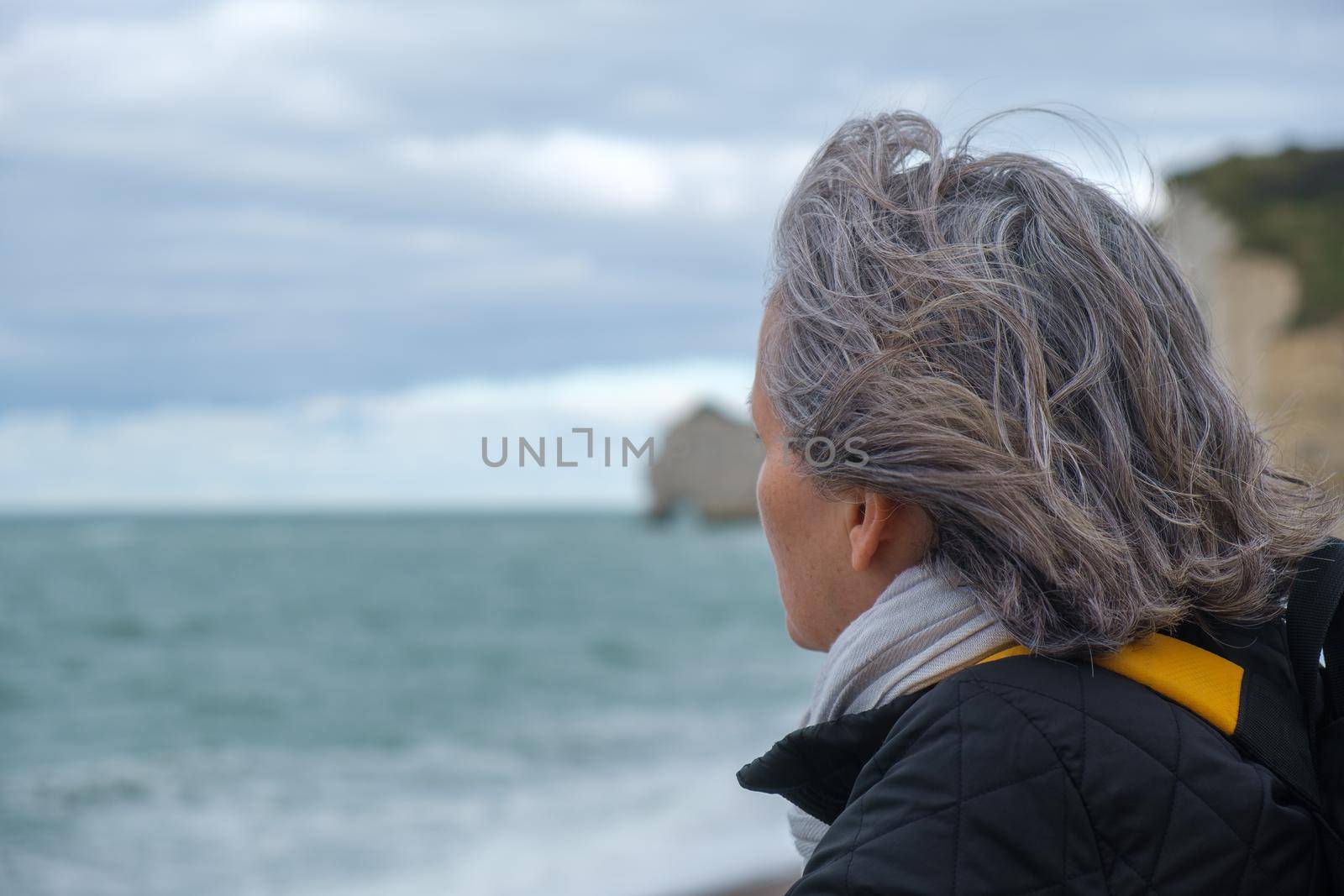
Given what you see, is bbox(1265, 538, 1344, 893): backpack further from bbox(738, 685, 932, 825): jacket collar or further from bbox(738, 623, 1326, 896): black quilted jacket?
bbox(738, 685, 932, 825): jacket collar

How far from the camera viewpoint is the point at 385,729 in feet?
41.7

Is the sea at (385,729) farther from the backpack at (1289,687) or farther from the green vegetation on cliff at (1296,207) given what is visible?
the green vegetation on cliff at (1296,207)

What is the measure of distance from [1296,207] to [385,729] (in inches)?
643

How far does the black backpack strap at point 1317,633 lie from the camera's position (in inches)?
32.3

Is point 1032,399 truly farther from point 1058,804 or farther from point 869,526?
point 1058,804

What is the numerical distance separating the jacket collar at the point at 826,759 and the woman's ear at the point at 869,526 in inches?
5.1

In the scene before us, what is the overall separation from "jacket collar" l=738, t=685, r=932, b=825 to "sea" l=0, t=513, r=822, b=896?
2.54 metres

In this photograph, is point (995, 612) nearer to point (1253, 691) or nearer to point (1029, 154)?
point (1253, 691)

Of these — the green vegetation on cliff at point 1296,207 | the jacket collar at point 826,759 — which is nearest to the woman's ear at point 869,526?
the jacket collar at point 826,759

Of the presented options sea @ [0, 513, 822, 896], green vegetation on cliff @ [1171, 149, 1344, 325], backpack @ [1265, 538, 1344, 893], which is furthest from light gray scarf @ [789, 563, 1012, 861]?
green vegetation on cliff @ [1171, 149, 1344, 325]

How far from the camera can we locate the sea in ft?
22.4

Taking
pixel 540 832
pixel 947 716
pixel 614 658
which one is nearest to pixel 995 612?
pixel 947 716

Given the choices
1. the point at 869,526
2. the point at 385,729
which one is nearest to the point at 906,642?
the point at 869,526

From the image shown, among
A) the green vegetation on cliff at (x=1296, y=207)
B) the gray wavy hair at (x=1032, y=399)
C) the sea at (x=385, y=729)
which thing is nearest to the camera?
the gray wavy hair at (x=1032, y=399)
